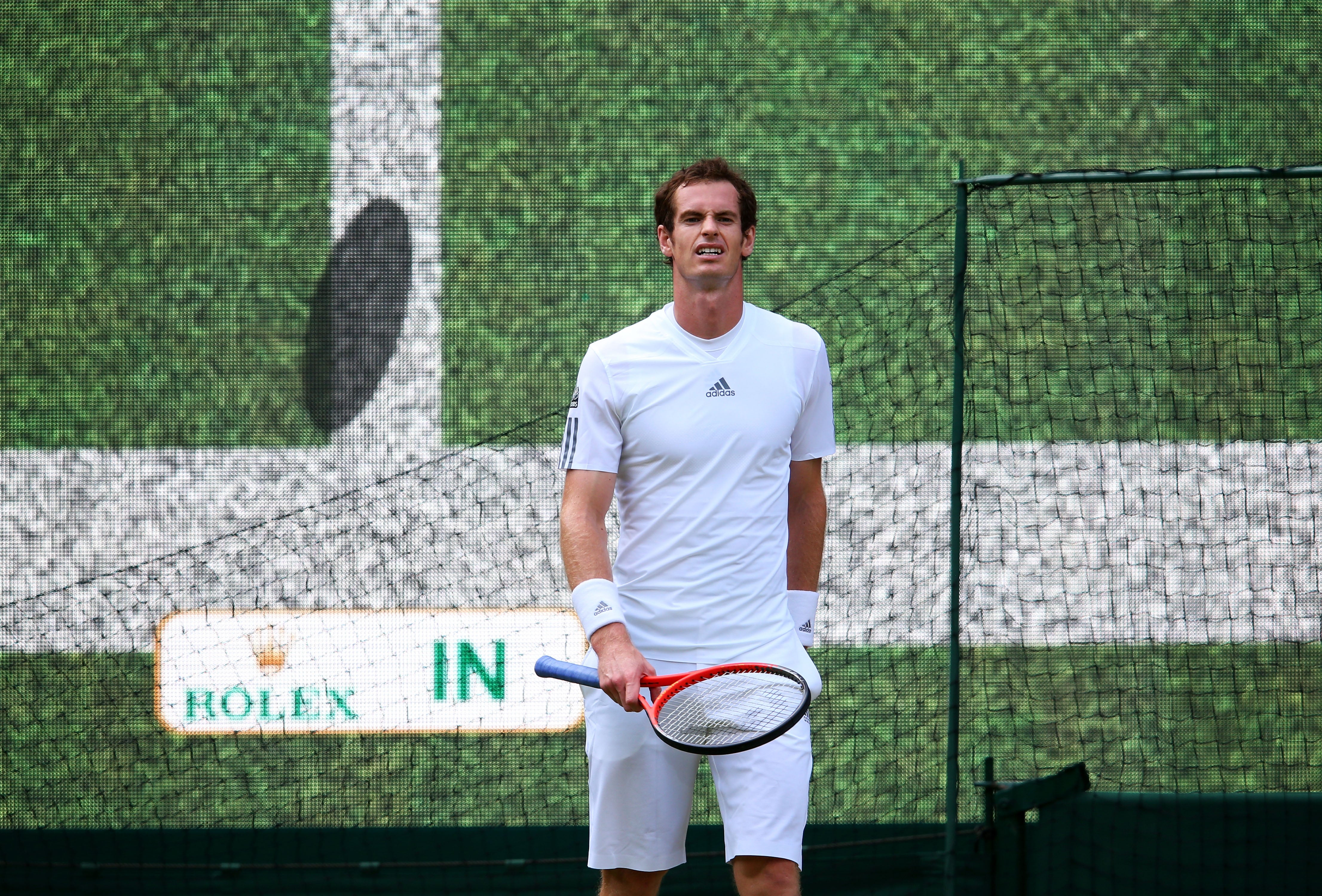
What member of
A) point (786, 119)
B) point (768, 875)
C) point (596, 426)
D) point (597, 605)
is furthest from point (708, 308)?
point (786, 119)

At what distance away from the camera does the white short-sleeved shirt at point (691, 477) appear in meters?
1.71

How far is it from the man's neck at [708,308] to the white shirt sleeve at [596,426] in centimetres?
16

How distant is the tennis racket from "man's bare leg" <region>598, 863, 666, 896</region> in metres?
0.24

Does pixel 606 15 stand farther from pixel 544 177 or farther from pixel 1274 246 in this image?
pixel 1274 246

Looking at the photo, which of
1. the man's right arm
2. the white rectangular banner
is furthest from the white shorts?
the white rectangular banner

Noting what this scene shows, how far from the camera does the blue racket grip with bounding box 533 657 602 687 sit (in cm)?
162

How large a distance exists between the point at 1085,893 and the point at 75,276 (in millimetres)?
3365

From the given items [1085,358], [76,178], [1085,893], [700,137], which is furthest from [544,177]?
[1085,893]

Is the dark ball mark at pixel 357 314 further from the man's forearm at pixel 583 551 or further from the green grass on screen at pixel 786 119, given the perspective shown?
the man's forearm at pixel 583 551

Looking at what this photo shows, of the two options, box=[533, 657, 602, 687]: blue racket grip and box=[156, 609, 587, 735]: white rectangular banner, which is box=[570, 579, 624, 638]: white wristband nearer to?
box=[533, 657, 602, 687]: blue racket grip

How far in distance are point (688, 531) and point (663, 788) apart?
0.40 meters

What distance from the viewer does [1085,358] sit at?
11.5 ft

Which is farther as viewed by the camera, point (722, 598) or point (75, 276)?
point (75, 276)

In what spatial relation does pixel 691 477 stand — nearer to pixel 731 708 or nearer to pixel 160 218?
pixel 731 708
